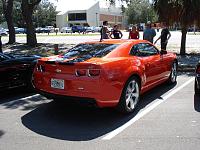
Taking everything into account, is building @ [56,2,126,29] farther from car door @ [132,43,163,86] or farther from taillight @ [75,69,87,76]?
taillight @ [75,69,87,76]

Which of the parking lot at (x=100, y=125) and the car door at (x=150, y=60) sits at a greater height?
the car door at (x=150, y=60)

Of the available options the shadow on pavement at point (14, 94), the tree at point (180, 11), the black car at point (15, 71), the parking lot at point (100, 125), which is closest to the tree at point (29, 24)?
the tree at point (180, 11)

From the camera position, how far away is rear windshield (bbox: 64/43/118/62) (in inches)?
267

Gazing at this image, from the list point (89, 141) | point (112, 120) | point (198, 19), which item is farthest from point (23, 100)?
point (198, 19)

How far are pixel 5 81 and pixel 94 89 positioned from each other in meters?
2.82

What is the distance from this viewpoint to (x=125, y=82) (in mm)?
6516

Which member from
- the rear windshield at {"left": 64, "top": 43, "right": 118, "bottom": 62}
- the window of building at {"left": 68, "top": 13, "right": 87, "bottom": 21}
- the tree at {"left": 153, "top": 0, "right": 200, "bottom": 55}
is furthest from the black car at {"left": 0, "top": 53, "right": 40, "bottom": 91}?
the window of building at {"left": 68, "top": 13, "right": 87, "bottom": 21}

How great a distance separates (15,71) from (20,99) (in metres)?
0.65

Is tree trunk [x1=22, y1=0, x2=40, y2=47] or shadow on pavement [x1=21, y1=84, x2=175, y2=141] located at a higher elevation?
tree trunk [x1=22, y1=0, x2=40, y2=47]

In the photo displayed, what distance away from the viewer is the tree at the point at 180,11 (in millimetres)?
15711

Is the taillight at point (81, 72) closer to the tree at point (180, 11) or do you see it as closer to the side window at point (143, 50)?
the side window at point (143, 50)

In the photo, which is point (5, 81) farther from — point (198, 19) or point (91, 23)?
point (91, 23)

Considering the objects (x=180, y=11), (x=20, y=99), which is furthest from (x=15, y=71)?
(x=180, y=11)

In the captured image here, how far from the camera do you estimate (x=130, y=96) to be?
6.81 m
